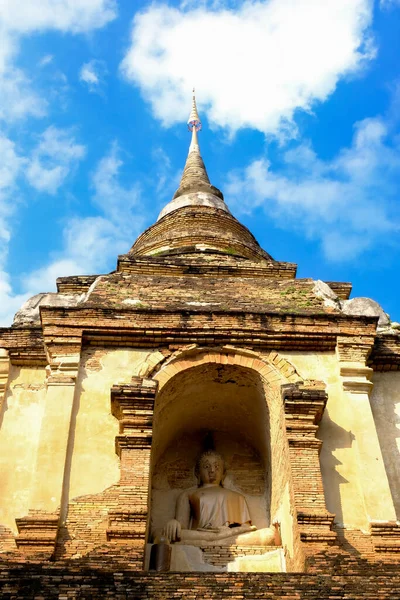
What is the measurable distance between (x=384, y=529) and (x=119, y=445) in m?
3.29

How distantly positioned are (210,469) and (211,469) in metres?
0.02

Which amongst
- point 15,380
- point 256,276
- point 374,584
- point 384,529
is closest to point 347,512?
point 384,529

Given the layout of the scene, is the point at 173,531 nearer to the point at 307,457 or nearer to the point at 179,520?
the point at 179,520

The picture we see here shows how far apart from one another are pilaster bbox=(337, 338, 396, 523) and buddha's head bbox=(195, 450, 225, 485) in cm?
243

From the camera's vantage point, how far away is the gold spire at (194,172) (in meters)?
21.2

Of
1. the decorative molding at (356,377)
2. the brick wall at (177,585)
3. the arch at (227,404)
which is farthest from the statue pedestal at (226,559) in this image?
the decorative molding at (356,377)

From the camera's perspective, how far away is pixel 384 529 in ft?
27.7

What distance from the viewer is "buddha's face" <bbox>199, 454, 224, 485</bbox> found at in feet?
36.2

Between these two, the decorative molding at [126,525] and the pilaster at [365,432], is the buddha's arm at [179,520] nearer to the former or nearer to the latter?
the decorative molding at [126,525]

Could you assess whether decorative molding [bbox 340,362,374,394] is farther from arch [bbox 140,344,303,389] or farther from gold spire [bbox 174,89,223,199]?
gold spire [bbox 174,89,223,199]

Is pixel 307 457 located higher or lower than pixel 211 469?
lower

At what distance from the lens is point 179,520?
10.5 m

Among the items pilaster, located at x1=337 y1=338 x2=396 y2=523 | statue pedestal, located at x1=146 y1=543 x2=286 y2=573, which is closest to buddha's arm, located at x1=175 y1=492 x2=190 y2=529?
statue pedestal, located at x1=146 y1=543 x2=286 y2=573

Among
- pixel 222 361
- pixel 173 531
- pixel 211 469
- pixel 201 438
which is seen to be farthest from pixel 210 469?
pixel 222 361
